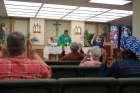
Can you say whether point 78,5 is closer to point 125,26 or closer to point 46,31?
point 46,31

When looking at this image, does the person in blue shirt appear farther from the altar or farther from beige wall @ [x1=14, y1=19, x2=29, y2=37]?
beige wall @ [x1=14, y1=19, x2=29, y2=37]

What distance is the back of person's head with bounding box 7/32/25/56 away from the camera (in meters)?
2.72

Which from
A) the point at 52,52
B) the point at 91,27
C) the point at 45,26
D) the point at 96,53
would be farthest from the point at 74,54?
the point at 91,27

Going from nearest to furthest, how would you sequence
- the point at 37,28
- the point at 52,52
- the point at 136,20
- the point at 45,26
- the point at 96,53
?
the point at 96,53, the point at 136,20, the point at 52,52, the point at 37,28, the point at 45,26

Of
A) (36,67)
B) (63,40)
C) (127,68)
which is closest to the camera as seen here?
(36,67)

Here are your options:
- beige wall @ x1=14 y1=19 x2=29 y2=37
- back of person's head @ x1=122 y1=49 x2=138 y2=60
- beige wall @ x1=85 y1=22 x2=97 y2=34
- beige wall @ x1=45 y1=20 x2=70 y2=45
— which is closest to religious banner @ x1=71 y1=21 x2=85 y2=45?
beige wall @ x1=45 y1=20 x2=70 y2=45

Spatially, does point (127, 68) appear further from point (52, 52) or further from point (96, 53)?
point (52, 52)

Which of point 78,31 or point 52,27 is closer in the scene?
point 78,31

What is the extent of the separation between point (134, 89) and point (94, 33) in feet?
47.7

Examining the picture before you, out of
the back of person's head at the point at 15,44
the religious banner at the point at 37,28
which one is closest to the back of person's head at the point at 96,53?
the back of person's head at the point at 15,44

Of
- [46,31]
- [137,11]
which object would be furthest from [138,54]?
[46,31]

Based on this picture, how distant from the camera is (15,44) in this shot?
273 centimetres

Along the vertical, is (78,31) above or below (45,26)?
below

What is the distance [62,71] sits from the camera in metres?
3.73
